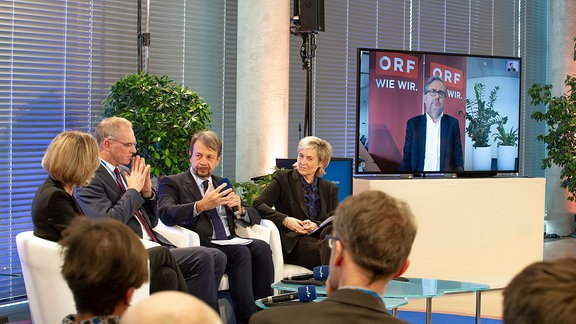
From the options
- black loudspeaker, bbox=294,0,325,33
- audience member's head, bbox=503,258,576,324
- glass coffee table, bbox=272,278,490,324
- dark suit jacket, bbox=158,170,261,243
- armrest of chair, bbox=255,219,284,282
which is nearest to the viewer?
audience member's head, bbox=503,258,576,324

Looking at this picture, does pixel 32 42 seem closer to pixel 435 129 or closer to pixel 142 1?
pixel 142 1

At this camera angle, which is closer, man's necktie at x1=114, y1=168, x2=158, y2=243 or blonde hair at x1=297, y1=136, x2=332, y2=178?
man's necktie at x1=114, y1=168, x2=158, y2=243

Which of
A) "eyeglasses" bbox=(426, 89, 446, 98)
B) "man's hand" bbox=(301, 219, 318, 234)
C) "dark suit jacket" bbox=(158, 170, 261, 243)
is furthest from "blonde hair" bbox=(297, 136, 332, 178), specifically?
"eyeglasses" bbox=(426, 89, 446, 98)

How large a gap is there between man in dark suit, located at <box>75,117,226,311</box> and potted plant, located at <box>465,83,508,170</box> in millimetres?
3464

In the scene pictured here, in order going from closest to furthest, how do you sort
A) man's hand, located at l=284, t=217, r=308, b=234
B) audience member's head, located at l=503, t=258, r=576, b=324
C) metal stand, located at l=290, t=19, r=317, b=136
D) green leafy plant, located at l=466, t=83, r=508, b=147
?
audience member's head, located at l=503, t=258, r=576, b=324
man's hand, located at l=284, t=217, r=308, b=234
metal stand, located at l=290, t=19, r=317, b=136
green leafy plant, located at l=466, t=83, r=508, b=147

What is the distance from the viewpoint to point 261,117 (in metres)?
7.19

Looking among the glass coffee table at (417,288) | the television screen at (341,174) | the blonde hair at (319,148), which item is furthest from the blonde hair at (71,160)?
the television screen at (341,174)

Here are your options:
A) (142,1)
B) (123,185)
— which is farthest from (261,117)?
(123,185)

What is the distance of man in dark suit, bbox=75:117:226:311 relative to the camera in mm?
4652

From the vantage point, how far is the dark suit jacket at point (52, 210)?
3.99 metres

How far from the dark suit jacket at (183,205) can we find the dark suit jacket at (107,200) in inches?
16.0

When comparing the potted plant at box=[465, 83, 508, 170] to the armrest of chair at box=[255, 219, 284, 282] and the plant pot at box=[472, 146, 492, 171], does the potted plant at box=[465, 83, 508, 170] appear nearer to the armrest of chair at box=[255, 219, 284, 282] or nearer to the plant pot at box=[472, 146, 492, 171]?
the plant pot at box=[472, 146, 492, 171]

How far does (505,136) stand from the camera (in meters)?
7.78

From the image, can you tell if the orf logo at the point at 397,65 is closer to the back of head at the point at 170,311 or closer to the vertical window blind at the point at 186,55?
the vertical window blind at the point at 186,55
